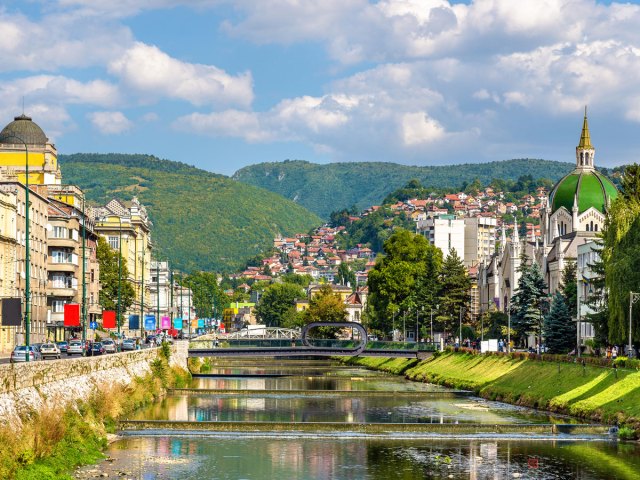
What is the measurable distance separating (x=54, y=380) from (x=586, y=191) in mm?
133687

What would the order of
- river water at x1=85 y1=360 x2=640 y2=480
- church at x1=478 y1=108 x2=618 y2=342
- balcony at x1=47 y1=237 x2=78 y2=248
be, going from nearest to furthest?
river water at x1=85 y1=360 x2=640 y2=480
balcony at x1=47 y1=237 x2=78 y2=248
church at x1=478 y1=108 x2=618 y2=342

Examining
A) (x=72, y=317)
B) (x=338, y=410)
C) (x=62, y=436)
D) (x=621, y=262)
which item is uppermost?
(x=621, y=262)

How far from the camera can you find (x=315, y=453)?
194 feet

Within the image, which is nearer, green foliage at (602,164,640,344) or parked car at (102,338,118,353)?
green foliage at (602,164,640,344)

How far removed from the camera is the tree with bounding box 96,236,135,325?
15950cm

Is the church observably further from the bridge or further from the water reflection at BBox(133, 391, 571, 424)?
the water reflection at BBox(133, 391, 571, 424)

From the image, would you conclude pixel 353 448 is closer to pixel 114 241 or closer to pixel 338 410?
pixel 338 410

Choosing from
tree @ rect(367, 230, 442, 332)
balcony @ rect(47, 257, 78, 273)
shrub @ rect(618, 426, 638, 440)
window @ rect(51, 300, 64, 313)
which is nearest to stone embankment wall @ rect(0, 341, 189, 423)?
shrub @ rect(618, 426, 638, 440)

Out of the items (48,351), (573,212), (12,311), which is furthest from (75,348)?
(573,212)

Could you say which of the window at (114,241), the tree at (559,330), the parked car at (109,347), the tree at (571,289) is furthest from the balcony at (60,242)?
the window at (114,241)

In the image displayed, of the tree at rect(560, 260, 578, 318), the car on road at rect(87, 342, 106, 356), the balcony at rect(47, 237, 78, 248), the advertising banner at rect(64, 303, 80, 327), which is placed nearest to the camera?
the car on road at rect(87, 342, 106, 356)

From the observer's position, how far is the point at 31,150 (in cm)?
15550

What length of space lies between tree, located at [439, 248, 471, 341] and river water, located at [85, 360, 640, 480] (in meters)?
60.9

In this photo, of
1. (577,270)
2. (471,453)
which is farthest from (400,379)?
(471,453)
